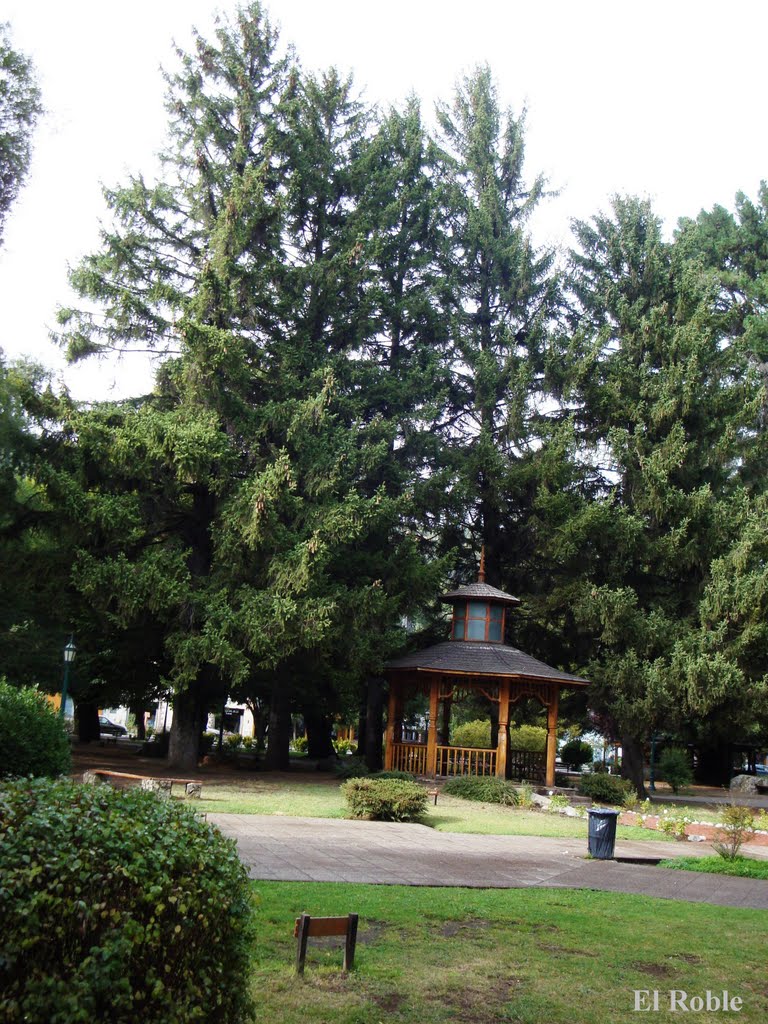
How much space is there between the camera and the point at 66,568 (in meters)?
22.6

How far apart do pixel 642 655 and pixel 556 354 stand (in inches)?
400

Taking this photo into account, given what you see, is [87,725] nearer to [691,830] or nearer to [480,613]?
[480,613]

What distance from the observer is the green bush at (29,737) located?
41.7 feet

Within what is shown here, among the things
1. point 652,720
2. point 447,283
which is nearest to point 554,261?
point 447,283

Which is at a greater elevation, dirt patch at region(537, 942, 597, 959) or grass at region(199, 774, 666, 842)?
dirt patch at region(537, 942, 597, 959)

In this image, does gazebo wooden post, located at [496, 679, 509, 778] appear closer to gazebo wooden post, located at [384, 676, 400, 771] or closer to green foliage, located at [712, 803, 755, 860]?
gazebo wooden post, located at [384, 676, 400, 771]

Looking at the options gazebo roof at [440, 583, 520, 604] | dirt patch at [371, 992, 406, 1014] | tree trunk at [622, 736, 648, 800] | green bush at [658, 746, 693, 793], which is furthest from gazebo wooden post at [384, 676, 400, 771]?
dirt patch at [371, 992, 406, 1014]

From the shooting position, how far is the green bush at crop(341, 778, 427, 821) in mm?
16703

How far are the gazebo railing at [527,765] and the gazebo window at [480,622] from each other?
345cm

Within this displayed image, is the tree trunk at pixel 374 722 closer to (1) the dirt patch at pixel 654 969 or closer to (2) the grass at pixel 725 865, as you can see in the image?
(2) the grass at pixel 725 865

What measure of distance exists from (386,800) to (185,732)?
30.8 feet

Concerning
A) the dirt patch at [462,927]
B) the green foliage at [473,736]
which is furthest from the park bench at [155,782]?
the green foliage at [473,736]

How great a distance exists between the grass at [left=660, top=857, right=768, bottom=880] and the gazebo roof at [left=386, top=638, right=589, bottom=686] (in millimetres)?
11277

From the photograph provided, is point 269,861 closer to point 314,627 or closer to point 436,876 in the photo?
point 436,876
